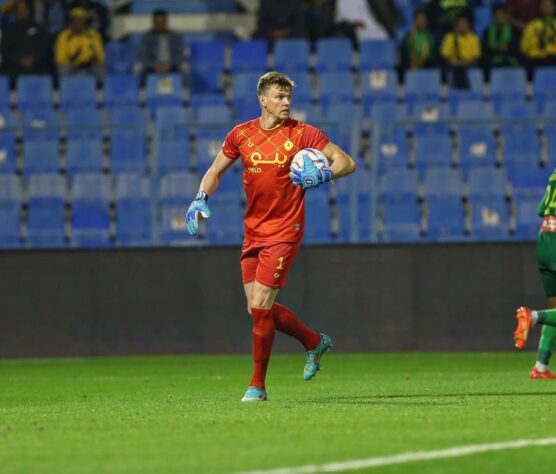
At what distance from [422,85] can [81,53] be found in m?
5.25

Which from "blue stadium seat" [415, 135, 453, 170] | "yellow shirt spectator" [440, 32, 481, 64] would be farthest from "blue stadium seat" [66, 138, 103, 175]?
"yellow shirt spectator" [440, 32, 481, 64]

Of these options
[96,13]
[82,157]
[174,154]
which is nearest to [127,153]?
[174,154]

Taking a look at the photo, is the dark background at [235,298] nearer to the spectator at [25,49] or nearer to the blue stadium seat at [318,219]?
the blue stadium seat at [318,219]

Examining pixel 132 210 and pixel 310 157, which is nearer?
pixel 310 157

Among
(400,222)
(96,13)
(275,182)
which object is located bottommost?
(400,222)

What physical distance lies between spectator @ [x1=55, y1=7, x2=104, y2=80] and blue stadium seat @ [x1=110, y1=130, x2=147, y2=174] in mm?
3007

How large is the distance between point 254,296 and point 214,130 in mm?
9698

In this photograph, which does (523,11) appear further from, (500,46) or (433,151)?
(433,151)

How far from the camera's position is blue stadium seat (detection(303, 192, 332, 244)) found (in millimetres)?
19875

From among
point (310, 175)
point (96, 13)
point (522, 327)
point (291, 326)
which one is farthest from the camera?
point (96, 13)

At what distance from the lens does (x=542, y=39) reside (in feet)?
75.0

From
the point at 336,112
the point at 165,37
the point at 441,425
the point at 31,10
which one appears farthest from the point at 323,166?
the point at 31,10

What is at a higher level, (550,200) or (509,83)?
(509,83)

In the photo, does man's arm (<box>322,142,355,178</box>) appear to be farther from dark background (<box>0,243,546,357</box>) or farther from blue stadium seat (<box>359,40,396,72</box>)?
blue stadium seat (<box>359,40,396,72</box>)
